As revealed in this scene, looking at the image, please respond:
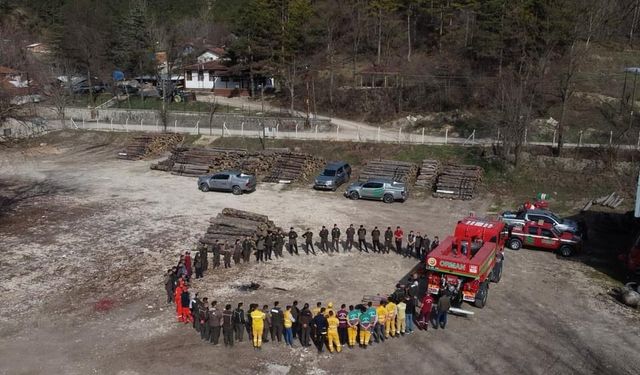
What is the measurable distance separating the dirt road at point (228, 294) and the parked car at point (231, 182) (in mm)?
666

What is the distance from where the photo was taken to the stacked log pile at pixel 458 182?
34.9 meters

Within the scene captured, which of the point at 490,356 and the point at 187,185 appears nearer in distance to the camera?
the point at 490,356

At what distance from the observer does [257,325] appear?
16844 mm

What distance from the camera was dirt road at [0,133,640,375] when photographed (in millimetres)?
16281

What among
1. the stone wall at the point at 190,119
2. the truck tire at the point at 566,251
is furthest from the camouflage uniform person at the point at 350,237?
the stone wall at the point at 190,119

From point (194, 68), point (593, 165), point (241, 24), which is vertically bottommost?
point (593, 165)

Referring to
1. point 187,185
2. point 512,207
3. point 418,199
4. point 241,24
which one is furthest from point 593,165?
point 241,24

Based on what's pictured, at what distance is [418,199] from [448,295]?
54.4ft

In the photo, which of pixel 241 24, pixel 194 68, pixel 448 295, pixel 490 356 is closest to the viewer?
pixel 490 356

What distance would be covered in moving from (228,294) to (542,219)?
1506cm

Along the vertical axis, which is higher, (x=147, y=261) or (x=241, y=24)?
(x=241, y=24)

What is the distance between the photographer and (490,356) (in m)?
16.4

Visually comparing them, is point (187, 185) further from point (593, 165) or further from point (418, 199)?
point (593, 165)

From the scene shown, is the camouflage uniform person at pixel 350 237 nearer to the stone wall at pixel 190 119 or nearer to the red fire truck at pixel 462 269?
the red fire truck at pixel 462 269
